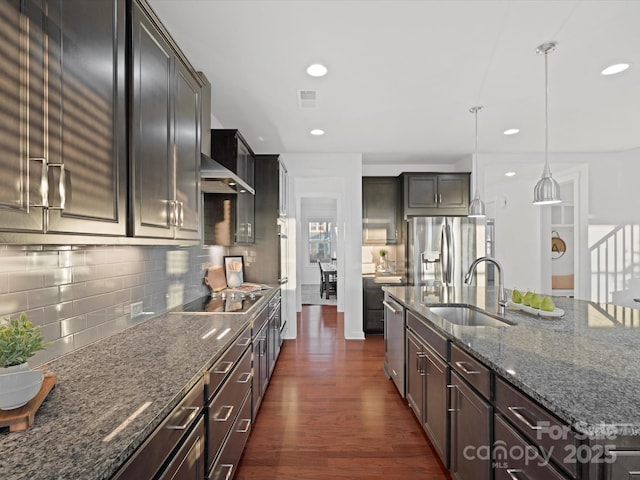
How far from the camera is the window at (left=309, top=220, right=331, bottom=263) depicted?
34.7ft

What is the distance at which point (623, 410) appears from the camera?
3.18 ft

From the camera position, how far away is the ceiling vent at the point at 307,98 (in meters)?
3.05

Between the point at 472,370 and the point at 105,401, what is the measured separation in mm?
1467

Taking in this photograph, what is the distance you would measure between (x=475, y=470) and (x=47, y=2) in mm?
2339

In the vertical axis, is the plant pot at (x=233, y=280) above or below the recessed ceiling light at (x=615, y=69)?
below

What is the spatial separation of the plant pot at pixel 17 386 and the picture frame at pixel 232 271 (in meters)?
2.88

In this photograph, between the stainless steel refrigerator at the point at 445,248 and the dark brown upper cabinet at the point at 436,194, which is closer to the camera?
the stainless steel refrigerator at the point at 445,248

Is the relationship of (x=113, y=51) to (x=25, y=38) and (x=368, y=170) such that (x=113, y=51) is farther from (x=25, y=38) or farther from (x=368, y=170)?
(x=368, y=170)

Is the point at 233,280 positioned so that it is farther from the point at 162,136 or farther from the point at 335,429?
the point at 162,136

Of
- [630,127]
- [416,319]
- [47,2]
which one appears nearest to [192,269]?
[416,319]

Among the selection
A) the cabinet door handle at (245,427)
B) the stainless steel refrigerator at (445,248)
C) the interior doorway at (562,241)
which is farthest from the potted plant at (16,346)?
the interior doorway at (562,241)

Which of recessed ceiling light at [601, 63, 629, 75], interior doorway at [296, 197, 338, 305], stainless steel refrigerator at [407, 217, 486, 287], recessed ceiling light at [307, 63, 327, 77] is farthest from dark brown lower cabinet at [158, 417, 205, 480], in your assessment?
interior doorway at [296, 197, 338, 305]

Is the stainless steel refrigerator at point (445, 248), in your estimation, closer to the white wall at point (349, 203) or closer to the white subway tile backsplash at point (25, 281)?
the white wall at point (349, 203)

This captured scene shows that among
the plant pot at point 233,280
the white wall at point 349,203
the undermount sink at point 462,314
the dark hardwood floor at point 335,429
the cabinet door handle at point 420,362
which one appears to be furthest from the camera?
the white wall at point 349,203
